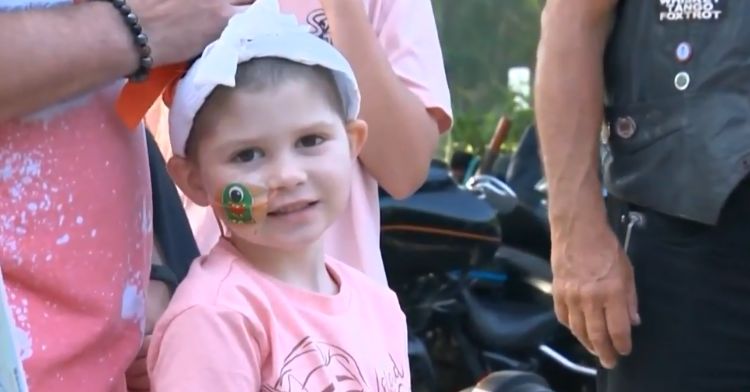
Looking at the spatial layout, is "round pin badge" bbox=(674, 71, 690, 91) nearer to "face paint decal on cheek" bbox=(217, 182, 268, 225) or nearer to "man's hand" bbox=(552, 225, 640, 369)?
"man's hand" bbox=(552, 225, 640, 369)

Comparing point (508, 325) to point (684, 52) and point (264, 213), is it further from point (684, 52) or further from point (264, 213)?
point (264, 213)

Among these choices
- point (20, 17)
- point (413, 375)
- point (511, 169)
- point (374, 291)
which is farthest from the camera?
point (511, 169)

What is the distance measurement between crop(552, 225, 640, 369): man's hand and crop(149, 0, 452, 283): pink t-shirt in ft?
0.95

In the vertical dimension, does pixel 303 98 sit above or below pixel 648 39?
above

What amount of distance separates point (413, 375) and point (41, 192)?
2690mm

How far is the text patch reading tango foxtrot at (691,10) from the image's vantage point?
7.32 ft

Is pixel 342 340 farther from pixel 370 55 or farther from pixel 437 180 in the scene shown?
pixel 437 180

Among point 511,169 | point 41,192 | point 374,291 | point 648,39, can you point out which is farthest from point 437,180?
point 41,192

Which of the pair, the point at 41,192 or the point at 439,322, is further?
the point at 439,322

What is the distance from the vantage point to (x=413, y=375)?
13.6ft

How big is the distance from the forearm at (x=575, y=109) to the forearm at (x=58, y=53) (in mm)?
1021

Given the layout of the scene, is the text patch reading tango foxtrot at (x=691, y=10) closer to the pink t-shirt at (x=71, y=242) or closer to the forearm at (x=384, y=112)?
the forearm at (x=384, y=112)

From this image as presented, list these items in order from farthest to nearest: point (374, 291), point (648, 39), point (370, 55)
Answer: point (648, 39), point (370, 55), point (374, 291)

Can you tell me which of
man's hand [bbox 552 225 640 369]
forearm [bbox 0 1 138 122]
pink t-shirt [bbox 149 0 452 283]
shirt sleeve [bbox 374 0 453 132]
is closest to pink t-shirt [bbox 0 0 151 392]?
forearm [bbox 0 1 138 122]
